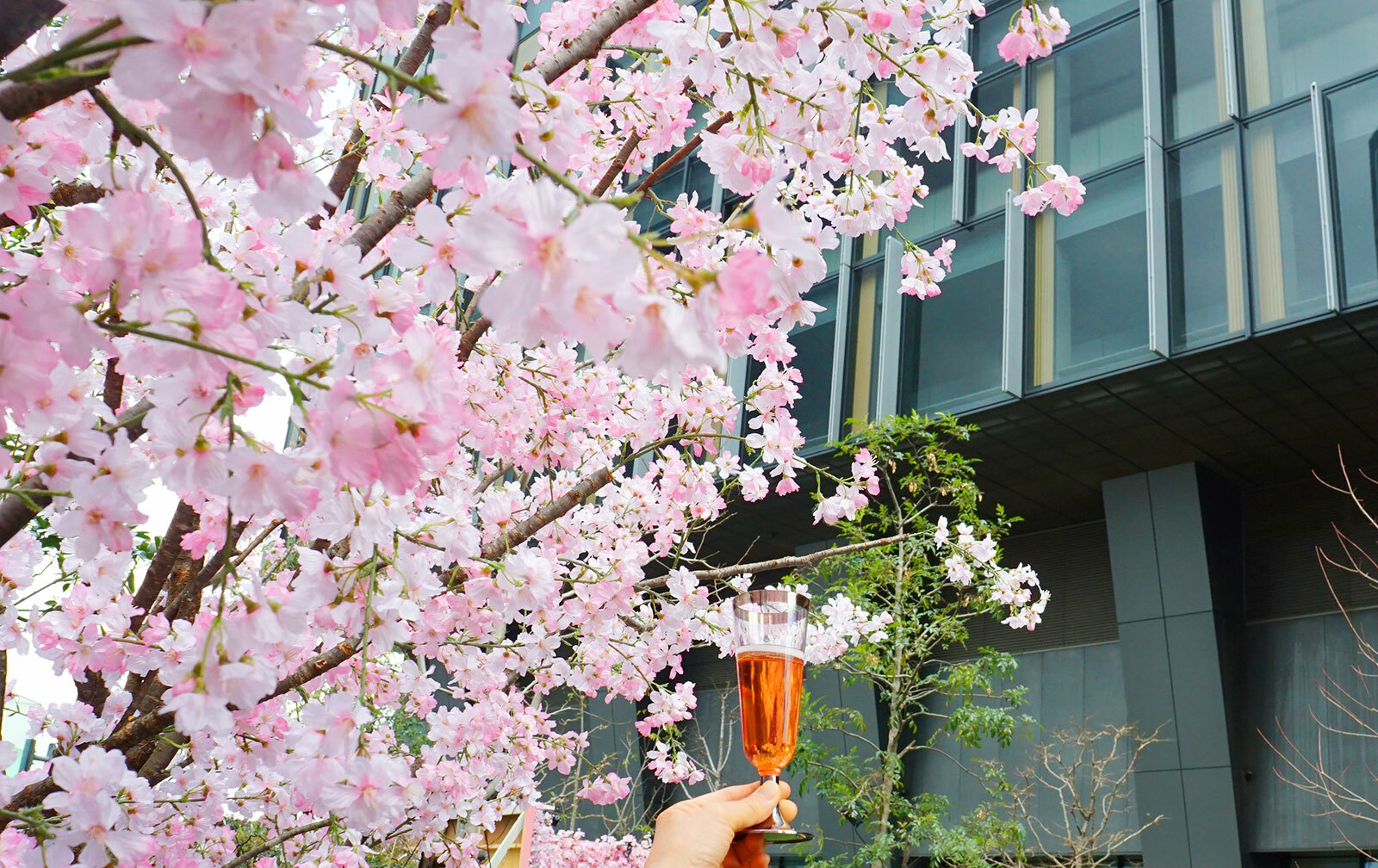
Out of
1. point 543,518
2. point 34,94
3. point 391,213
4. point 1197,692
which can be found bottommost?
point 34,94

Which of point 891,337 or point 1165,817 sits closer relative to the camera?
point 1165,817

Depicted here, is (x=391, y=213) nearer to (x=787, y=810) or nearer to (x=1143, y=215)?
(x=787, y=810)

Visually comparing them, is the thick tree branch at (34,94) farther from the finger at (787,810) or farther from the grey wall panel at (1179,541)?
the grey wall panel at (1179,541)

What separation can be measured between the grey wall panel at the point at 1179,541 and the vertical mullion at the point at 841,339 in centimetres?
286

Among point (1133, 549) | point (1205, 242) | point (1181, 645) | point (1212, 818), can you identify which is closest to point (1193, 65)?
point (1205, 242)

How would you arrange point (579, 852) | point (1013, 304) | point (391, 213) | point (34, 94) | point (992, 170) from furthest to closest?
point (579, 852), point (992, 170), point (1013, 304), point (391, 213), point (34, 94)

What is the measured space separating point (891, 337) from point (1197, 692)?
13.1 feet

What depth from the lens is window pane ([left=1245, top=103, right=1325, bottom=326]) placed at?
748 cm

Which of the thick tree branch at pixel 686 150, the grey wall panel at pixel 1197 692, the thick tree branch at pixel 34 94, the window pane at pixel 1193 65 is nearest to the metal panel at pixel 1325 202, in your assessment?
the window pane at pixel 1193 65

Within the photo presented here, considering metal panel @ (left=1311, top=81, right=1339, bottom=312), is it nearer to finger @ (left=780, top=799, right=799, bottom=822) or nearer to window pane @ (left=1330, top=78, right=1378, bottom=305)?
window pane @ (left=1330, top=78, right=1378, bottom=305)

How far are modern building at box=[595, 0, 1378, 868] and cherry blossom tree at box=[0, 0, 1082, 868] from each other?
5.75m

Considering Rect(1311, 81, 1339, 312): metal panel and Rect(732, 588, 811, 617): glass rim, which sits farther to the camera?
Rect(1311, 81, 1339, 312): metal panel

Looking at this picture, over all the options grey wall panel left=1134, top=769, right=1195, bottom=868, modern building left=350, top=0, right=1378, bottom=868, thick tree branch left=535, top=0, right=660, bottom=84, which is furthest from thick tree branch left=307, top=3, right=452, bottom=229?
grey wall panel left=1134, top=769, right=1195, bottom=868

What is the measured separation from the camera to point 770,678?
169 cm
